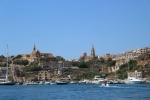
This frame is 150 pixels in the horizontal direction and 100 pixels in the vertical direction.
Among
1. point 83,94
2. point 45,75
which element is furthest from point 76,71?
point 83,94

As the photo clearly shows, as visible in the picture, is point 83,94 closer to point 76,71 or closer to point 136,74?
point 136,74

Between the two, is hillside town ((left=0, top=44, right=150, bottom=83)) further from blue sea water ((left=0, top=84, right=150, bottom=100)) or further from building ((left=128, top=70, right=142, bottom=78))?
blue sea water ((left=0, top=84, right=150, bottom=100))

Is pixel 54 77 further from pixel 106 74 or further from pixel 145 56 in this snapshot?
pixel 145 56

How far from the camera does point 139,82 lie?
139750 mm

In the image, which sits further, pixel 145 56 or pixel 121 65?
pixel 121 65

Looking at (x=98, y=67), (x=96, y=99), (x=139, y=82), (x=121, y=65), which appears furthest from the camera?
(x=98, y=67)

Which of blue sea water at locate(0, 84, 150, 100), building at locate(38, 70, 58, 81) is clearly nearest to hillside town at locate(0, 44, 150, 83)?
building at locate(38, 70, 58, 81)

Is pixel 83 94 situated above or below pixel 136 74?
below

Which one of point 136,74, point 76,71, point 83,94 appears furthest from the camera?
point 76,71

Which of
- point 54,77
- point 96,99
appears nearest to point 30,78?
point 54,77

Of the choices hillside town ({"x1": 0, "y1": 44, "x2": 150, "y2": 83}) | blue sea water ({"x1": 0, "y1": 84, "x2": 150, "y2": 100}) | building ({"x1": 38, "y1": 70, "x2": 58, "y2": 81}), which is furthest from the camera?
building ({"x1": 38, "y1": 70, "x2": 58, "y2": 81})

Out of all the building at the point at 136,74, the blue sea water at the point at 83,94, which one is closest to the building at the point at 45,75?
the building at the point at 136,74

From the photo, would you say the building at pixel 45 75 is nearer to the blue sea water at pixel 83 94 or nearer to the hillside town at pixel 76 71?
the hillside town at pixel 76 71

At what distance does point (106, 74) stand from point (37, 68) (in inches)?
1213
